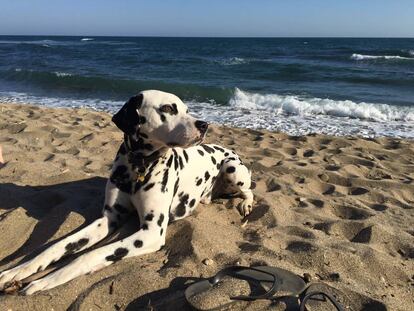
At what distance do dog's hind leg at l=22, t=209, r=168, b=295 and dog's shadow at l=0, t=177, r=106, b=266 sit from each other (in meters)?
0.60

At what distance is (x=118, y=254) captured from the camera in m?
3.74

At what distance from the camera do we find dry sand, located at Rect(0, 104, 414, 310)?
11.0ft

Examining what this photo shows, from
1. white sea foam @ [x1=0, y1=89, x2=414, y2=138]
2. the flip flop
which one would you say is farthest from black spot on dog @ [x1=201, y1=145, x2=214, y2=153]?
white sea foam @ [x1=0, y1=89, x2=414, y2=138]

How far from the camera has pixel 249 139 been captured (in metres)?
8.95

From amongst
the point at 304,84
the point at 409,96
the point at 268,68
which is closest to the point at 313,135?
the point at 409,96

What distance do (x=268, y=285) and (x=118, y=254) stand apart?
1256mm

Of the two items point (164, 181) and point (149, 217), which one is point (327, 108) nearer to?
point (164, 181)

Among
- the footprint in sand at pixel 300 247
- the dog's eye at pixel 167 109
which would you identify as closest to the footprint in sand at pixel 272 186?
the footprint in sand at pixel 300 247

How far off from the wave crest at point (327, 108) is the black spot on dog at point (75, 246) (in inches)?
388

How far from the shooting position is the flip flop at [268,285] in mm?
3123

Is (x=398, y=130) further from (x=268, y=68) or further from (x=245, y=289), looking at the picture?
(x=268, y=68)

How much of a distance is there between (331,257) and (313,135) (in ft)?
19.7

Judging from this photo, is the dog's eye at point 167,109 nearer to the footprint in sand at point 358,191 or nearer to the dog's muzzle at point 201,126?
the dog's muzzle at point 201,126

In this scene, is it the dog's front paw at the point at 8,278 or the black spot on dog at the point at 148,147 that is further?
the black spot on dog at the point at 148,147
